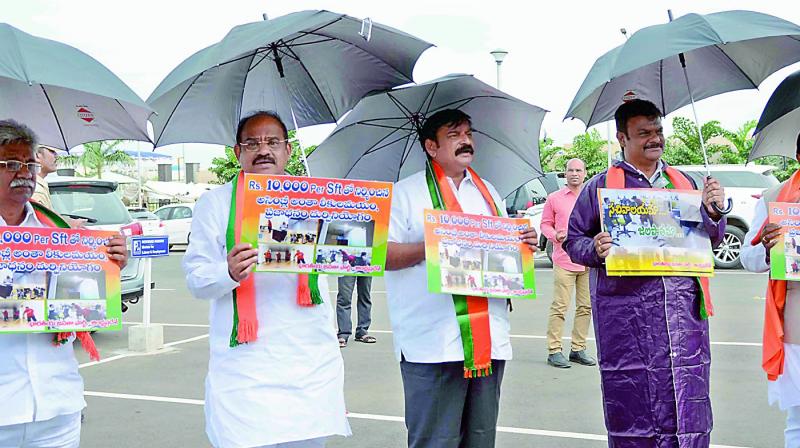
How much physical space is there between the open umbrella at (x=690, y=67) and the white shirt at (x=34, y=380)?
260cm

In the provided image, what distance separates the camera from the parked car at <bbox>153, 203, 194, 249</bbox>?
27.4 metres

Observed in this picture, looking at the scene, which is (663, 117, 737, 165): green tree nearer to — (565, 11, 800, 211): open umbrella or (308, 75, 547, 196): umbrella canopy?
(565, 11, 800, 211): open umbrella

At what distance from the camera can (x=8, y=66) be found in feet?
9.70

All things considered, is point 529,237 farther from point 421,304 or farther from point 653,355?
point 653,355

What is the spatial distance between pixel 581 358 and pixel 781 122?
3.99m

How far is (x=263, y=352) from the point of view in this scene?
3289 mm

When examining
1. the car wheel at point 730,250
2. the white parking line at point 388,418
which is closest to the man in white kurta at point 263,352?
the white parking line at point 388,418

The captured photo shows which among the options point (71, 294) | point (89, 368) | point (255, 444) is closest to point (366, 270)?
point (255, 444)

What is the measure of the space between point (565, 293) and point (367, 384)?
2.28m

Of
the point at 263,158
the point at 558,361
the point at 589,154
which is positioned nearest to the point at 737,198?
the point at 558,361

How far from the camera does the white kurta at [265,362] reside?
3.26 meters

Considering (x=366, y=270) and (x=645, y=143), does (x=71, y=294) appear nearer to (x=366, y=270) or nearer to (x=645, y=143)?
(x=366, y=270)

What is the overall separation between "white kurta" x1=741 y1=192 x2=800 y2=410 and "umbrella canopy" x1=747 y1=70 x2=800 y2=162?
67 centimetres

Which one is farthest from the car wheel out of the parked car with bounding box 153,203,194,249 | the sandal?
the parked car with bounding box 153,203,194,249
